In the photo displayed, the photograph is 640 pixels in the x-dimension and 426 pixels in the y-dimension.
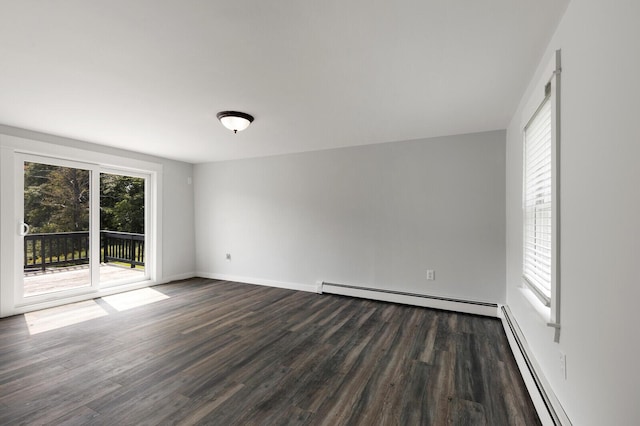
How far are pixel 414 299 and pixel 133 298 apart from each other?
4165 millimetres

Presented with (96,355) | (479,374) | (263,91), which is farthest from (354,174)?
(96,355)

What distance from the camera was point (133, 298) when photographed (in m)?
4.45

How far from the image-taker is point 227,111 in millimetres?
3039

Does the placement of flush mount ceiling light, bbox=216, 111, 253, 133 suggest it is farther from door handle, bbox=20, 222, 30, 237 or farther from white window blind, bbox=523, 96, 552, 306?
door handle, bbox=20, 222, 30, 237

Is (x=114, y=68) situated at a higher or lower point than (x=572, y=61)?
higher

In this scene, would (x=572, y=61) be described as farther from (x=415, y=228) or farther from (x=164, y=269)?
(x=164, y=269)

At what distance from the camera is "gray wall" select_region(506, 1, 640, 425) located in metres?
0.99

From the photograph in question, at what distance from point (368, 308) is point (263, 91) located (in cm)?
300

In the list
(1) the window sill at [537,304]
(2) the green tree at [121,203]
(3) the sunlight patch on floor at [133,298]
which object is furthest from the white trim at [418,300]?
(2) the green tree at [121,203]

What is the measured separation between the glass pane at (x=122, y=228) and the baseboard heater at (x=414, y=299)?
10.9 ft

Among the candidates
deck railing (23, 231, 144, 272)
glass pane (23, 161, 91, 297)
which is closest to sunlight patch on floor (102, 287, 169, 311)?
glass pane (23, 161, 91, 297)

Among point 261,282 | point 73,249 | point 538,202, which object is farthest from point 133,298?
point 538,202

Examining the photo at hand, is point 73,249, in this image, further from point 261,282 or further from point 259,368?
point 259,368

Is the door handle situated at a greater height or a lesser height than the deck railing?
greater
